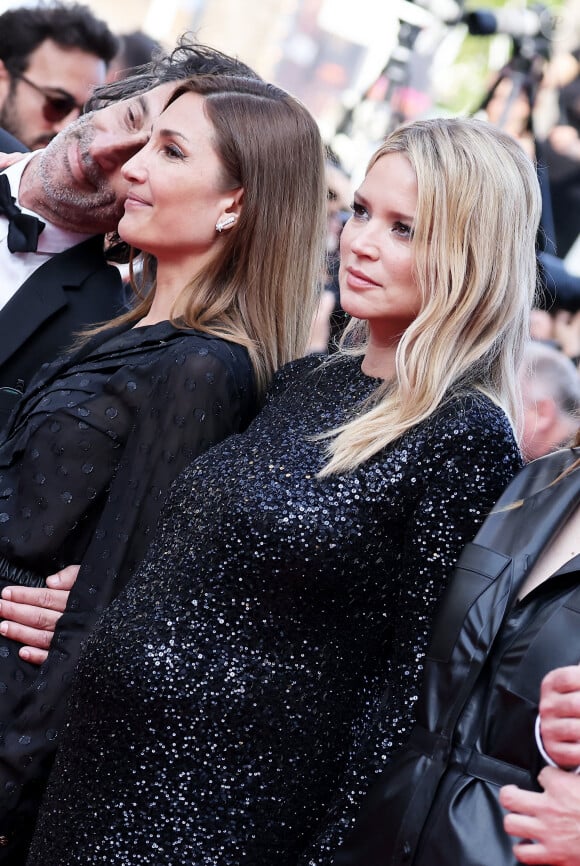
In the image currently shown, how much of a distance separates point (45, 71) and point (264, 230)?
2.10m

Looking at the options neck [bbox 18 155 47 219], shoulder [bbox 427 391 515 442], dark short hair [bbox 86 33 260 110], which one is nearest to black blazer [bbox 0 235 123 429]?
neck [bbox 18 155 47 219]

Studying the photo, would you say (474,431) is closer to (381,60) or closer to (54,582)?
(54,582)

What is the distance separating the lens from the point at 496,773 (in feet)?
5.24

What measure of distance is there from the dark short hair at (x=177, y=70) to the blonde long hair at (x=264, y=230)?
0.51ft

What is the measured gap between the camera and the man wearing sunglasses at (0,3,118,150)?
13.5 feet

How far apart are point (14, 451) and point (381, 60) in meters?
4.98

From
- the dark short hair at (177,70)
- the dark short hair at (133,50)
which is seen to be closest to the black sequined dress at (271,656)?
the dark short hair at (177,70)

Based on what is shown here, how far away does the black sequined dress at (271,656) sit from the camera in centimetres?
187

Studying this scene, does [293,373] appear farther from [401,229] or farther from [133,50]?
[133,50]

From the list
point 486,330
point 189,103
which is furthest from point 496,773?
point 189,103

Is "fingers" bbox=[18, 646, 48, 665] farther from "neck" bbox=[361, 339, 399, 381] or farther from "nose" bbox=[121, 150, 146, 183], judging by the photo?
"nose" bbox=[121, 150, 146, 183]

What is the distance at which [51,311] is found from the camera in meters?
2.87

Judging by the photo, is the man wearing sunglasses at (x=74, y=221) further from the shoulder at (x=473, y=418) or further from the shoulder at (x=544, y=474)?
the shoulder at (x=544, y=474)

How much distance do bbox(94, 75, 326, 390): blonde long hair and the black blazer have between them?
53 centimetres
